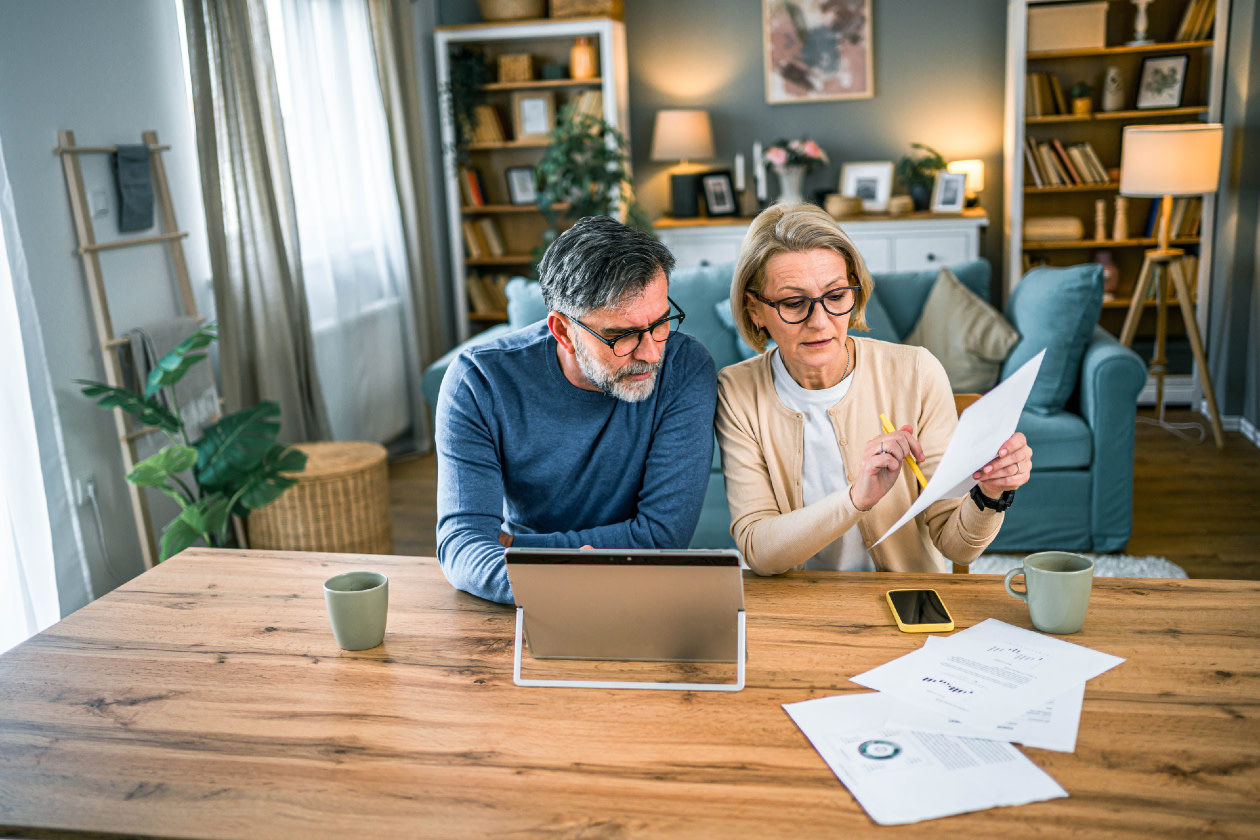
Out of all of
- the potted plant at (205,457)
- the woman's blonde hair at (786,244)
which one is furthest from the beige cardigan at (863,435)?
the potted plant at (205,457)

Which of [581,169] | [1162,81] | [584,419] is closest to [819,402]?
[584,419]

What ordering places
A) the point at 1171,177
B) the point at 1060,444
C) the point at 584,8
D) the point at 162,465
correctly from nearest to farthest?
the point at 162,465
the point at 1060,444
the point at 1171,177
the point at 584,8

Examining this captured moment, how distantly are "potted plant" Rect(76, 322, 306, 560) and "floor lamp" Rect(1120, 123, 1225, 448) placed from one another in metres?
3.39

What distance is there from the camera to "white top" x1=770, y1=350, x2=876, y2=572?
1.62 meters

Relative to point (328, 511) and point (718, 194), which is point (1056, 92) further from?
point (328, 511)

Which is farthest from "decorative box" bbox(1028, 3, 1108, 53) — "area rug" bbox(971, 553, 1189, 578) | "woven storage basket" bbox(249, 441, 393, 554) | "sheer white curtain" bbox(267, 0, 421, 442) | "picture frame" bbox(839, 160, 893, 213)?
"woven storage basket" bbox(249, 441, 393, 554)

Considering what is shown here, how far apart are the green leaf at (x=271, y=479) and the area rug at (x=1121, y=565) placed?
205 centimetres

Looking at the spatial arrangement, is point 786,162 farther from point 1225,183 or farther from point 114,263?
point 114,263

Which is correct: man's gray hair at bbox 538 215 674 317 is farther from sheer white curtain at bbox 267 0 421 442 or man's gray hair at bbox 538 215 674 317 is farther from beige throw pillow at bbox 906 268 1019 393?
sheer white curtain at bbox 267 0 421 442

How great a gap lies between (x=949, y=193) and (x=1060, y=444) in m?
2.34

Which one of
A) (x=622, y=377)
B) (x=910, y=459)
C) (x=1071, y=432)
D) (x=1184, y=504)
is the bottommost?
(x=1184, y=504)

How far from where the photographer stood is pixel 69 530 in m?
2.81

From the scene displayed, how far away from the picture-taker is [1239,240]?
4586mm

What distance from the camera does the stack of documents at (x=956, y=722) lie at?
0.92 metres
